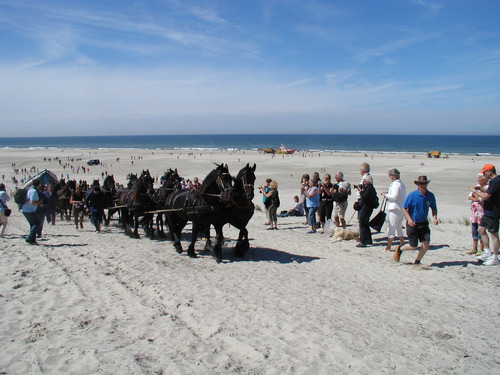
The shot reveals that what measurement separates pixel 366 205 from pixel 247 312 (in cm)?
551

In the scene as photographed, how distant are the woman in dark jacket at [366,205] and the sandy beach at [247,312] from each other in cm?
47

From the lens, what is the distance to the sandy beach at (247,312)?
4.24 meters

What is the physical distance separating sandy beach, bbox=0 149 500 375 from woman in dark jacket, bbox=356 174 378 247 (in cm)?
47

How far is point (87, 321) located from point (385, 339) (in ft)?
13.8

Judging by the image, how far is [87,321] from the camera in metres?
5.16

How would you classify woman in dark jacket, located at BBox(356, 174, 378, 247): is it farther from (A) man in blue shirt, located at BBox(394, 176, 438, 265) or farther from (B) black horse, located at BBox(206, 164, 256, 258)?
(B) black horse, located at BBox(206, 164, 256, 258)

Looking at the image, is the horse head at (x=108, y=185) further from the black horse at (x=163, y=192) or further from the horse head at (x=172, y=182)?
the horse head at (x=172, y=182)

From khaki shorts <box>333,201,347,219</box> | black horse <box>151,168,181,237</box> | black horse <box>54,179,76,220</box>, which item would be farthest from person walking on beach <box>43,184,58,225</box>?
khaki shorts <box>333,201,347,219</box>

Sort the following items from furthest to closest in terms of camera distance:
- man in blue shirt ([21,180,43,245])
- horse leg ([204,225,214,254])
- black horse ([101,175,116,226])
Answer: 1. black horse ([101,175,116,226])
2. man in blue shirt ([21,180,43,245])
3. horse leg ([204,225,214,254])

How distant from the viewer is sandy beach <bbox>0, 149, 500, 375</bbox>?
4.24 meters

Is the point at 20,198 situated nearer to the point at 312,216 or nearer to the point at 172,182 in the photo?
the point at 172,182

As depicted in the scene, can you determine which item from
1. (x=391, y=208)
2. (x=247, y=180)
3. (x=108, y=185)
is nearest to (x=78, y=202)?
(x=108, y=185)

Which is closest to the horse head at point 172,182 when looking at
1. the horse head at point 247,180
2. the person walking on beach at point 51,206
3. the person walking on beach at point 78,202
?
the horse head at point 247,180

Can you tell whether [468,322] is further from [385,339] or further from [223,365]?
[223,365]
